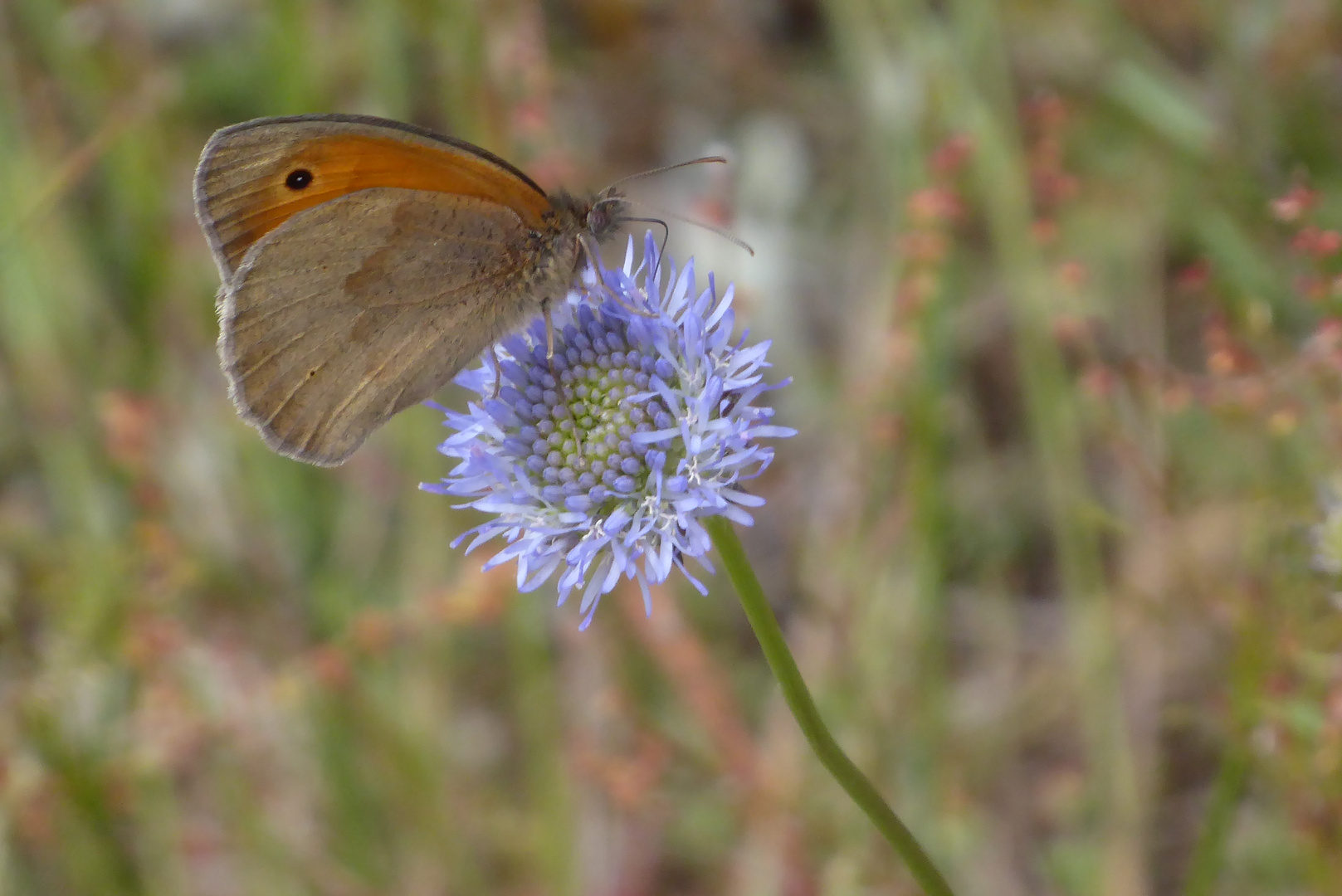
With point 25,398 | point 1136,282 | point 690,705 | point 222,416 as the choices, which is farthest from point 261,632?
point 1136,282

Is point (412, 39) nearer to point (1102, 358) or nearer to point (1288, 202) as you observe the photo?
point (1102, 358)

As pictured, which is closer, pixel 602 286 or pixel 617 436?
pixel 617 436

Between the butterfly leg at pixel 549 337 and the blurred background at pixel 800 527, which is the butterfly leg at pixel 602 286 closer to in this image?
the butterfly leg at pixel 549 337

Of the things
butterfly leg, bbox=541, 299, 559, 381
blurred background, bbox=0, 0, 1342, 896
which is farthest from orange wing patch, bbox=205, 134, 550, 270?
blurred background, bbox=0, 0, 1342, 896

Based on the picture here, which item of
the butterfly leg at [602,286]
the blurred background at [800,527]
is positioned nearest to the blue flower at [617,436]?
the butterfly leg at [602,286]

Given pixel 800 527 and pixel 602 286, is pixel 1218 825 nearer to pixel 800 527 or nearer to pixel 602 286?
pixel 602 286

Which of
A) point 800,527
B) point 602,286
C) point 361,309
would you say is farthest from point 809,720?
point 800,527
